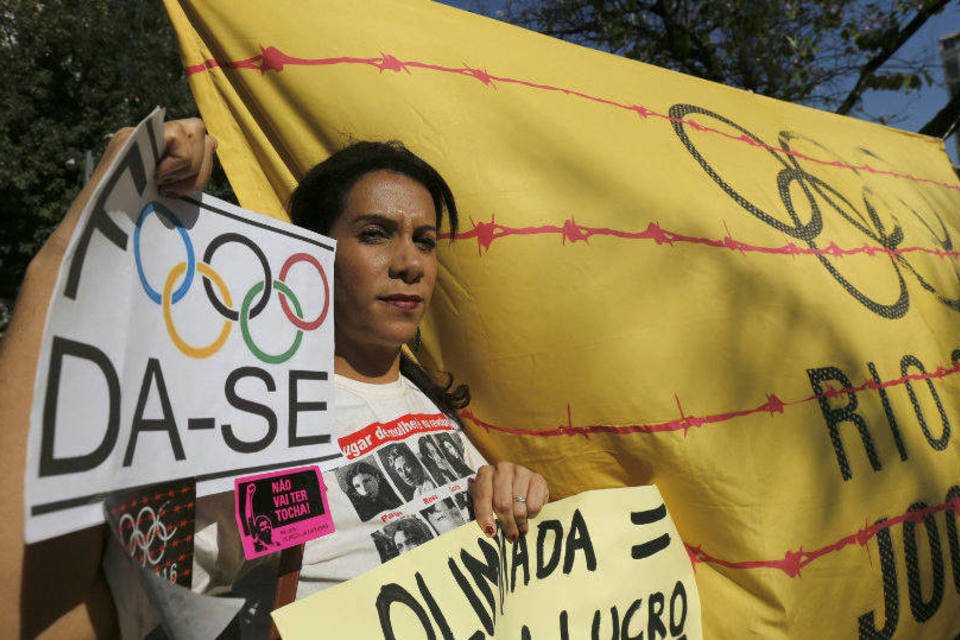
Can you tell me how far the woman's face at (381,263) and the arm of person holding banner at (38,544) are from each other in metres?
0.50

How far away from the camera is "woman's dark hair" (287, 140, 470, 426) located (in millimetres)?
1402

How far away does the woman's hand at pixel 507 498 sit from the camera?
1.24 m

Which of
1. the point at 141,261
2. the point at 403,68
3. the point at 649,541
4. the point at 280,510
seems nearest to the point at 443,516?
the point at 280,510

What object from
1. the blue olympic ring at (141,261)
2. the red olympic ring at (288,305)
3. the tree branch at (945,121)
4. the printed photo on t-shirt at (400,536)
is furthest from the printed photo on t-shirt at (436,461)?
the tree branch at (945,121)

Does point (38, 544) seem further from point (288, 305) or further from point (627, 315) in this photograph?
point (627, 315)

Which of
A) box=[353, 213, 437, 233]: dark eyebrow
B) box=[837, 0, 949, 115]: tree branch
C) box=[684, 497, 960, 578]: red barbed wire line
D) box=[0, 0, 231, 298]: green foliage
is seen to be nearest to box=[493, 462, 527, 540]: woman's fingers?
box=[684, 497, 960, 578]: red barbed wire line

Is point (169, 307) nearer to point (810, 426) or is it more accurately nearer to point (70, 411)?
point (70, 411)

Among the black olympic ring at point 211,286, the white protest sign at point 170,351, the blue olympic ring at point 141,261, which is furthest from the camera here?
the black olympic ring at point 211,286

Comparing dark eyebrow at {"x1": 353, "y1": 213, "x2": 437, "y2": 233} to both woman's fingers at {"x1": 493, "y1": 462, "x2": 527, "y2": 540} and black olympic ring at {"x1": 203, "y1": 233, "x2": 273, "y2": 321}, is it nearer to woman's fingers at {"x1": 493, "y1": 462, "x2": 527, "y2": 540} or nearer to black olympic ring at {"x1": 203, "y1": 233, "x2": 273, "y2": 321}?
black olympic ring at {"x1": 203, "y1": 233, "x2": 273, "y2": 321}

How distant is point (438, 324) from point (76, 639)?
0.95 meters

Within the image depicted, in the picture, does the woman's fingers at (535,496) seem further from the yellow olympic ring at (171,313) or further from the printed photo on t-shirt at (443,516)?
the yellow olympic ring at (171,313)

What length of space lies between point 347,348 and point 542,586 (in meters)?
0.59

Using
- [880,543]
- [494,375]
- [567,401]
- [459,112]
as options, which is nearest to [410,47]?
[459,112]

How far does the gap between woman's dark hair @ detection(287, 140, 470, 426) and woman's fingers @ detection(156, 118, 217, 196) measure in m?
0.49
